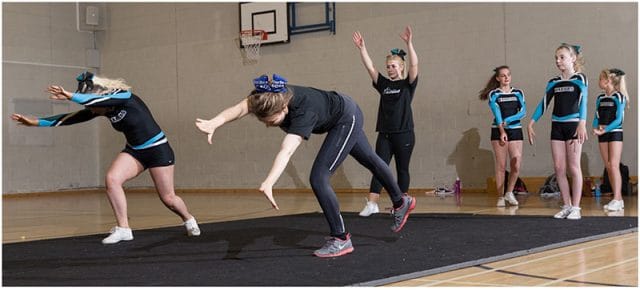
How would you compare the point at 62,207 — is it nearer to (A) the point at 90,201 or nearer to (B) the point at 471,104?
(A) the point at 90,201

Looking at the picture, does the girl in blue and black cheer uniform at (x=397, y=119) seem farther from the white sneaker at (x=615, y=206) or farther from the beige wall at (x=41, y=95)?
the beige wall at (x=41, y=95)

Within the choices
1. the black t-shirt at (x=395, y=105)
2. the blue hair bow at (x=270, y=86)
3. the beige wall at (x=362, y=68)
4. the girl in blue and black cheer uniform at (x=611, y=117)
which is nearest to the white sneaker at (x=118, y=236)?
the blue hair bow at (x=270, y=86)

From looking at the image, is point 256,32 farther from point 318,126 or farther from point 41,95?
point 318,126

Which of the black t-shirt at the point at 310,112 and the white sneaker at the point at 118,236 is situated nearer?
the black t-shirt at the point at 310,112

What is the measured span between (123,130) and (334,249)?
1871mm

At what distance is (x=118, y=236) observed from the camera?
5.70m

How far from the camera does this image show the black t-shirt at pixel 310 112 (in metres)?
4.32

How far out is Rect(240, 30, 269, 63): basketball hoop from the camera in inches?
526

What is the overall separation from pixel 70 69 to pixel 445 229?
10.6 m

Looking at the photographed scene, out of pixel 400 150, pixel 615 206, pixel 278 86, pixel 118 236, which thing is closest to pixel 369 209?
pixel 400 150

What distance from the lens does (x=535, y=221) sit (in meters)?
6.33

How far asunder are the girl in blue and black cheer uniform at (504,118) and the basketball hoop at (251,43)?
534 cm

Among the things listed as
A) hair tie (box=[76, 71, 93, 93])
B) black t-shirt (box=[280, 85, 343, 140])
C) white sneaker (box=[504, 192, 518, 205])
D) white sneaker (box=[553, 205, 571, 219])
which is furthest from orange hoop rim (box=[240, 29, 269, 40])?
black t-shirt (box=[280, 85, 343, 140])

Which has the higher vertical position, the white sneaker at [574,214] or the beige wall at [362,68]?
the beige wall at [362,68]
